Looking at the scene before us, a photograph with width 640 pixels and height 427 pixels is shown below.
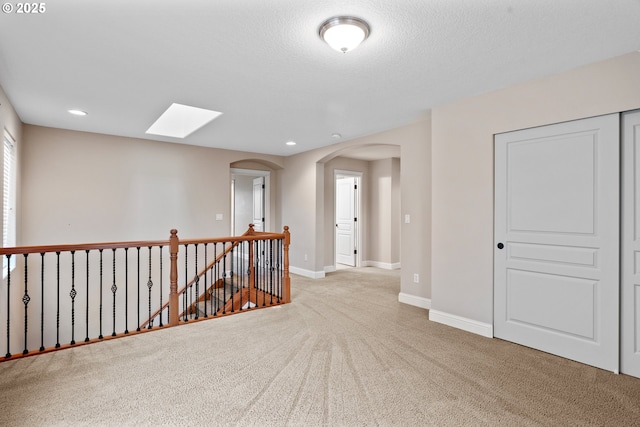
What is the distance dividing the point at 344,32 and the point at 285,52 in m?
0.55

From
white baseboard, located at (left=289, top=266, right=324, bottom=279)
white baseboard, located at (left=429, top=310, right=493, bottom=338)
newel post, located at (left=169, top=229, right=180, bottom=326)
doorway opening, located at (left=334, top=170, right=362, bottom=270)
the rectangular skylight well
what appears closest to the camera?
white baseboard, located at (left=429, top=310, right=493, bottom=338)

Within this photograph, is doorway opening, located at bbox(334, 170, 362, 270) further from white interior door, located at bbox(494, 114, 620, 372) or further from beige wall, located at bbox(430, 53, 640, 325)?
white interior door, located at bbox(494, 114, 620, 372)

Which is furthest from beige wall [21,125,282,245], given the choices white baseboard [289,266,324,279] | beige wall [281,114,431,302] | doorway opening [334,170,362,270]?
doorway opening [334,170,362,270]

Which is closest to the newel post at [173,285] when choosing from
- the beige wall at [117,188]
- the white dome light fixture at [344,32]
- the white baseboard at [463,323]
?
the beige wall at [117,188]

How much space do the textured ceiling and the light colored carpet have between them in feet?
7.85

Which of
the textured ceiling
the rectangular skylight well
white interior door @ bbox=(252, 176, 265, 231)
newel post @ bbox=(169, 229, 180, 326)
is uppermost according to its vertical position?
the rectangular skylight well

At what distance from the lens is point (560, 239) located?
278cm

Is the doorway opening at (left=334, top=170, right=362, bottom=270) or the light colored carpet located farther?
the doorway opening at (left=334, top=170, right=362, bottom=270)

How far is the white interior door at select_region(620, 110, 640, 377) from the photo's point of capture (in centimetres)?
240

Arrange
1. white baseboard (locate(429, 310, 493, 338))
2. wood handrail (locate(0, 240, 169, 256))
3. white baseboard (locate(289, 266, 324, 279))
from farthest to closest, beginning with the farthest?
white baseboard (locate(289, 266, 324, 279)) → white baseboard (locate(429, 310, 493, 338)) → wood handrail (locate(0, 240, 169, 256))

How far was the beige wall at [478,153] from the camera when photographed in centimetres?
254

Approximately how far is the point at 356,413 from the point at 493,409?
0.85 meters

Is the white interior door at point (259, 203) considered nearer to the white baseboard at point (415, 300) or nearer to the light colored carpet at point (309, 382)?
the white baseboard at point (415, 300)

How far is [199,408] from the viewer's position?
2.01m
